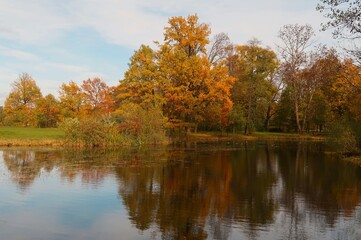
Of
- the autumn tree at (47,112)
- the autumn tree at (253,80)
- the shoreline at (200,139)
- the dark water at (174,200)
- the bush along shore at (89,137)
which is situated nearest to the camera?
the dark water at (174,200)

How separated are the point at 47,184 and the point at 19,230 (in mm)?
6310

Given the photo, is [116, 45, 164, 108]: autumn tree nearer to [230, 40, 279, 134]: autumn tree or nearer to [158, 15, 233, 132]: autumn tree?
[158, 15, 233, 132]: autumn tree

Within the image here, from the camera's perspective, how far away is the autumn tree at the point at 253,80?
53906mm

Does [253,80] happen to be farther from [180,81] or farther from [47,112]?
[47,112]

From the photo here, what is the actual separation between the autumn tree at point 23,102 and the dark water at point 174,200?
3697 centimetres

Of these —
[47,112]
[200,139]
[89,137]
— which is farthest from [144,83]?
[47,112]

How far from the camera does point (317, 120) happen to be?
5850 centimetres

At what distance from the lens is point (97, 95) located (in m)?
67.1

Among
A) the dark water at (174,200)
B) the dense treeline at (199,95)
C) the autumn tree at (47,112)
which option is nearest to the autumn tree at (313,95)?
the dense treeline at (199,95)

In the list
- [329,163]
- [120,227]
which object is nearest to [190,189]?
[120,227]

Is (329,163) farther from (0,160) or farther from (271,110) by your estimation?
(271,110)

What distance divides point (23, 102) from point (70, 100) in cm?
885

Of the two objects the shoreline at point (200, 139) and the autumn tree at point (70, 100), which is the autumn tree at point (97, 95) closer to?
the autumn tree at point (70, 100)

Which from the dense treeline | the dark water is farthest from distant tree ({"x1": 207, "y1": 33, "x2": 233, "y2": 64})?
the dark water
